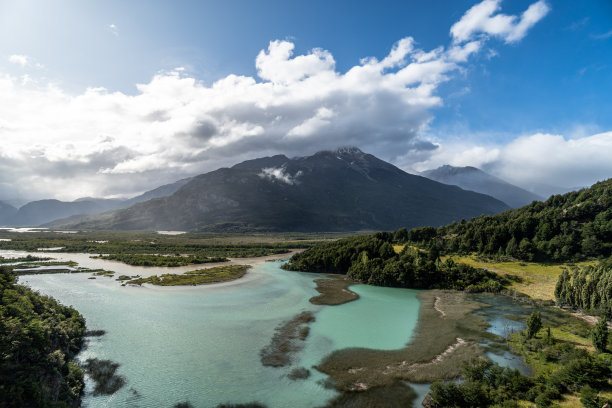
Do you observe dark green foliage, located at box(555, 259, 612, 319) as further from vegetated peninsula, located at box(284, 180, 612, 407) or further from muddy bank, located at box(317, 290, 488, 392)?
muddy bank, located at box(317, 290, 488, 392)

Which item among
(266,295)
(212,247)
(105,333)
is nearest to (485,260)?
(266,295)

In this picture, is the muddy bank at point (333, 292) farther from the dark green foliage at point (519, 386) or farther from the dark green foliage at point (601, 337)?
the dark green foliage at point (601, 337)

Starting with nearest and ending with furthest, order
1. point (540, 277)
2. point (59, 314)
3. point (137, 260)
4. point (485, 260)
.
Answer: point (59, 314) < point (540, 277) < point (485, 260) < point (137, 260)

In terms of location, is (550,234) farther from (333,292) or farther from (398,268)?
(333,292)

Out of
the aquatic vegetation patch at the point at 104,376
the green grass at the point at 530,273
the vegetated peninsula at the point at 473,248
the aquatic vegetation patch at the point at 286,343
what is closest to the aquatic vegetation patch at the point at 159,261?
the vegetated peninsula at the point at 473,248

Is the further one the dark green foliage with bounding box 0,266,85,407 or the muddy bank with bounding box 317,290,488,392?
the muddy bank with bounding box 317,290,488,392

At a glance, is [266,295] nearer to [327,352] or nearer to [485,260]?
[327,352]

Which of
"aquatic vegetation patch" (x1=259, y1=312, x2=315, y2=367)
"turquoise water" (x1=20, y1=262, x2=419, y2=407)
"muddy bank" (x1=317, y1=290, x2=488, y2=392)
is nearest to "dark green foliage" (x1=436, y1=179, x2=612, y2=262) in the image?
"turquoise water" (x1=20, y1=262, x2=419, y2=407)
